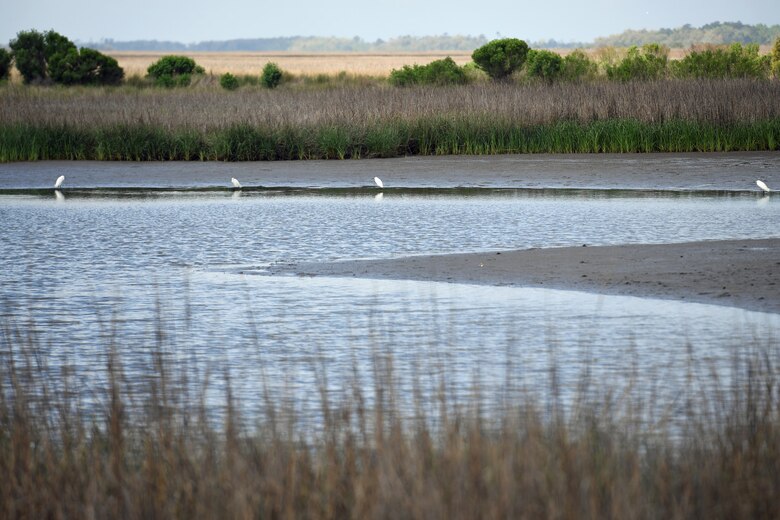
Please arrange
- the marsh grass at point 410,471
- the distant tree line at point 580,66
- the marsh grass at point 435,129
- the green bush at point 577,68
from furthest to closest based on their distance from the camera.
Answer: the green bush at point 577,68
the distant tree line at point 580,66
the marsh grass at point 435,129
the marsh grass at point 410,471

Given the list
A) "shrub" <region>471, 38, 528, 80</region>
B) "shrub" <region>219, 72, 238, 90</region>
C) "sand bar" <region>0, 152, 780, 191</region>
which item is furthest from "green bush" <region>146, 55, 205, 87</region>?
"sand bar" <region>0, 152, 780, 191</region>

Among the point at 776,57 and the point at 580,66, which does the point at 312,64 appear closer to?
the point at 776,57

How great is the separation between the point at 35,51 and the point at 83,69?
11.1ft

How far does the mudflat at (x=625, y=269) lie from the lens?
10.7m

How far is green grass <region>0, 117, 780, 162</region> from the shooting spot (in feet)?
88.5

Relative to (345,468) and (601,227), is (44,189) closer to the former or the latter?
(601,227)

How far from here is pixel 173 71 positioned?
6275 centimetres

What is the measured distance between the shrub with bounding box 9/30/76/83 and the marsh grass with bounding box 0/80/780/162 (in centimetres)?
2948

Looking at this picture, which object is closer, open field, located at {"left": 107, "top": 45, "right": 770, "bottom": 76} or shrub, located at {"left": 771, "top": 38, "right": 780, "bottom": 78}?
shrub, located at {"left": 771, "top": 38, "right": 780, "bottom": 78}

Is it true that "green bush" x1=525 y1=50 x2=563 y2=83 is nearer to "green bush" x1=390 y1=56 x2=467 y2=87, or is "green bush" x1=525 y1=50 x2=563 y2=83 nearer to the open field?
"green bush" x1=390 y1=56 x2=467 y2=87

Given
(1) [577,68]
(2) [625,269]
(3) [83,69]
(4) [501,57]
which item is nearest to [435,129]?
→ (2) [625,269]

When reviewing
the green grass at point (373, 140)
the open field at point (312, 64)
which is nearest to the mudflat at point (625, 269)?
the green grass at point (373, 140)

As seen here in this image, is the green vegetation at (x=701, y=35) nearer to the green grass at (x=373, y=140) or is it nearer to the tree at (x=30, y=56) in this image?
the tree at (x=30, y=56)

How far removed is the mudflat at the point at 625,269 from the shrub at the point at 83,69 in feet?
155
